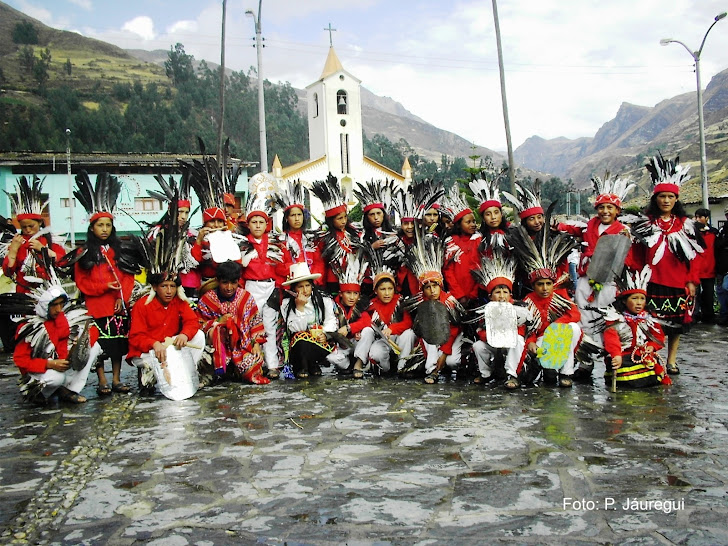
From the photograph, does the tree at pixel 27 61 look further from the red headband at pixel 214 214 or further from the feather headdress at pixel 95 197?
the feather headdress at pixel 95 197

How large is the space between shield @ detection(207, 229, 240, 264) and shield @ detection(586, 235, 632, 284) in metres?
3.27

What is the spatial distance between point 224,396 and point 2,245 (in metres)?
2.97

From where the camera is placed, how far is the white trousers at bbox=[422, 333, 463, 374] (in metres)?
6.68

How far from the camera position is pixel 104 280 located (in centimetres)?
642

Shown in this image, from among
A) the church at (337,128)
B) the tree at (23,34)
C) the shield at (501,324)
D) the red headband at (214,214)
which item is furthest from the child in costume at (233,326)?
the tree at (23,34)

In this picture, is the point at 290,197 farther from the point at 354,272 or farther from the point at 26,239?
the point at 26,239

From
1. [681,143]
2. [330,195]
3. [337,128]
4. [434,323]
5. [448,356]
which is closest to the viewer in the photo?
[434,323]

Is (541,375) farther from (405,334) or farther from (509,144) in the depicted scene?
(509,144)

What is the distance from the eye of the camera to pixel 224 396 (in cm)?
619

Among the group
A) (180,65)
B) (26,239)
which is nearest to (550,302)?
(26,239)

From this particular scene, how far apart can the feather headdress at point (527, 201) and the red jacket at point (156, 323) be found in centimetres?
310

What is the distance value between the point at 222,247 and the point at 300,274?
2.58 ft

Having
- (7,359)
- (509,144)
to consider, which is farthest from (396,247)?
(509,144)

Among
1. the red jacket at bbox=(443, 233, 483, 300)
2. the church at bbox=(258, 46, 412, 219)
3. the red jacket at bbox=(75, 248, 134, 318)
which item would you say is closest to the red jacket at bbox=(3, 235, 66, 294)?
the red jacket at bbox=(75, 248, 134, 318)
